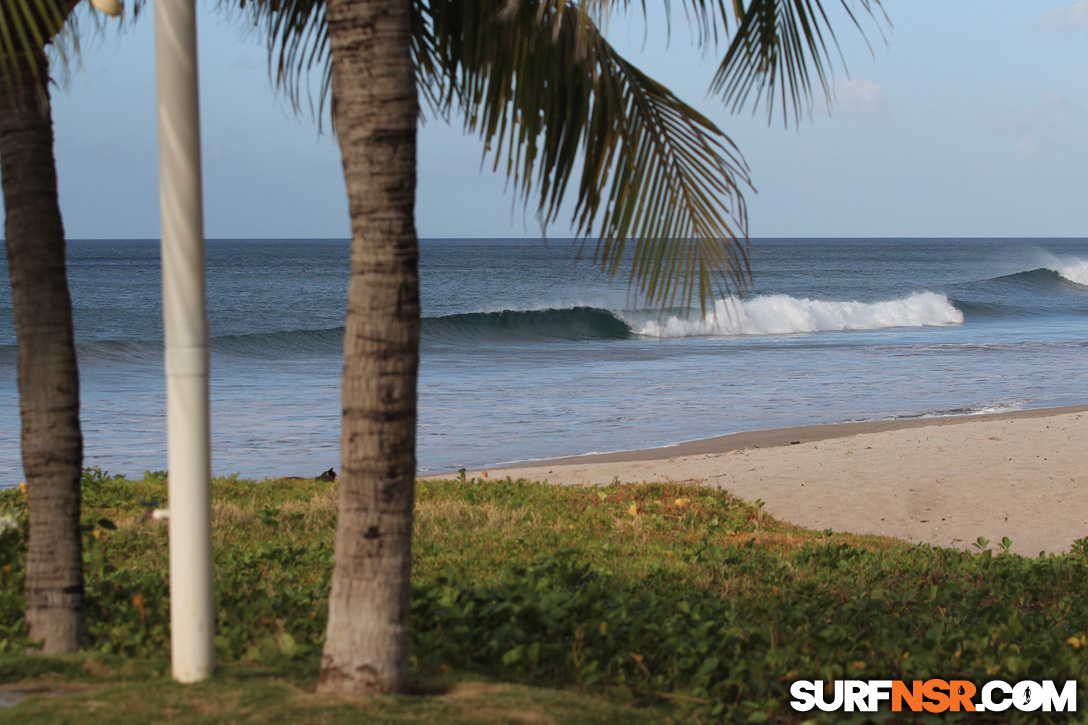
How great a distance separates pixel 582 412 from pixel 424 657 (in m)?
11.6

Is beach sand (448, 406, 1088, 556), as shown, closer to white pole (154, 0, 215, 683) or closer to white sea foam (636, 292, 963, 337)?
white pole (154, 0, 215, 683)

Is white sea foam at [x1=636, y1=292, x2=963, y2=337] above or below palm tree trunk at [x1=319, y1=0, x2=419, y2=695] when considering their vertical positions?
below

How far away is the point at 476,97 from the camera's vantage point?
12.3 ft

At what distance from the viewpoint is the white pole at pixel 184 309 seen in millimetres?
3010

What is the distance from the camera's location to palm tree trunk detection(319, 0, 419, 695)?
2.75m

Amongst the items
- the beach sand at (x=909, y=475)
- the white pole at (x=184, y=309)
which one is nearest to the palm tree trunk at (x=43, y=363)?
the white pole at (x=184, y=309)

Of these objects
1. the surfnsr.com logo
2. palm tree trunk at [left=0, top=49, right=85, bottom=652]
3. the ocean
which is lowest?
the ocean

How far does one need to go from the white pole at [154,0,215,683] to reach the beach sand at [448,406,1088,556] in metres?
5.52

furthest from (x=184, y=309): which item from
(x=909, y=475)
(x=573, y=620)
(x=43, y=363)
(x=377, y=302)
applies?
(x=909, y=475)

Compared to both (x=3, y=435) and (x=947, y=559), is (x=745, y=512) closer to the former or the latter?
(x=947, y=559)

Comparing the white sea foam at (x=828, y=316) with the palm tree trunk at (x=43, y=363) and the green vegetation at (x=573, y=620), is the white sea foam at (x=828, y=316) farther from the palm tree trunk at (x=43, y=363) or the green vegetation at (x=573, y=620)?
the palm tree trunk at (x=43, y=363)

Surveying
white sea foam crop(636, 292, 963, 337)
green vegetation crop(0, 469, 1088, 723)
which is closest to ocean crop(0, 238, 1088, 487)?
white sea foam crop(636, 292, 963, 337)

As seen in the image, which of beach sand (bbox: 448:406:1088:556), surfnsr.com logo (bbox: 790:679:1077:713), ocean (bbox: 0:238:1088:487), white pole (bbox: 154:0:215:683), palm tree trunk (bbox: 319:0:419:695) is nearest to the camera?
palm tree trunk (bbox: 319:0:419:695)

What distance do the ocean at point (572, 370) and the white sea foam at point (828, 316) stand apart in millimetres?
116
